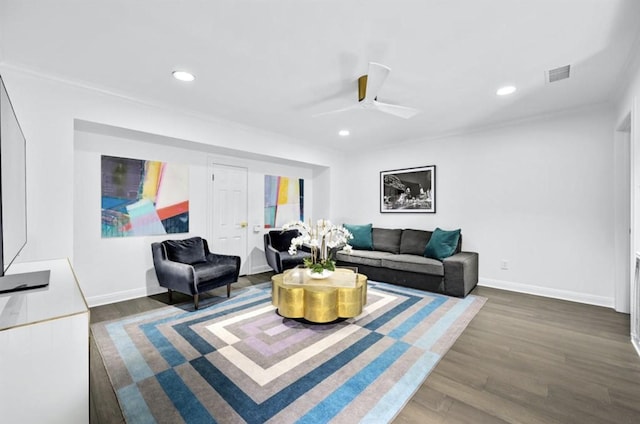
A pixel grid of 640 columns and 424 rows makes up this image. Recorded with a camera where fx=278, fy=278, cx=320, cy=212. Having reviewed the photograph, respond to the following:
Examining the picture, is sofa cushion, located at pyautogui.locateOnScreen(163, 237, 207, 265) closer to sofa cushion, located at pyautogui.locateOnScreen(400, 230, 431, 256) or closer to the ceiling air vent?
sofa cushion, located at pyautogui.locateOnScreen(400, 230, 431, 256)

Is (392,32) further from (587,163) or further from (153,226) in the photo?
(153,226)

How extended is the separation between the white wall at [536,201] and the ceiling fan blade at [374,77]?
267cm

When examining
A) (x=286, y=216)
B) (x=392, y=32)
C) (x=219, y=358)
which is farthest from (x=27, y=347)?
(x=286, y=216)

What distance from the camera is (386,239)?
5188 millimetres

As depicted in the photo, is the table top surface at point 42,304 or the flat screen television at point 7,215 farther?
the flat screen television at point 7,215

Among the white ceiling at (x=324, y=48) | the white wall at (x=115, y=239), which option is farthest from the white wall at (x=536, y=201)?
the white wall at (x=115, y=239)

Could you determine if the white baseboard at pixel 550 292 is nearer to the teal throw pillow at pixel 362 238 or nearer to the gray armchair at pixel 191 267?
the teal throw pillow at pixel 362 238

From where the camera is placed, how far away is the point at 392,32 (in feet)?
6.82

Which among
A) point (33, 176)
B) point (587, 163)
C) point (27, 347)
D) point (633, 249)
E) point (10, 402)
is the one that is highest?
point (587, 163)

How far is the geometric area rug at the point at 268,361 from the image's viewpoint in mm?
1724

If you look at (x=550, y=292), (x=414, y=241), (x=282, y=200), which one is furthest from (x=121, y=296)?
(x=550, y=292)

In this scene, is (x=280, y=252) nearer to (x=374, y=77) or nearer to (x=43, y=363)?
(x=374, y=77)

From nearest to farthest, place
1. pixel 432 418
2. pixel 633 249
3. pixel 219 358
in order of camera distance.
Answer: pixel 432 418
pixel 219 358
pixel 633 249

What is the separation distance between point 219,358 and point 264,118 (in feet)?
10.2
